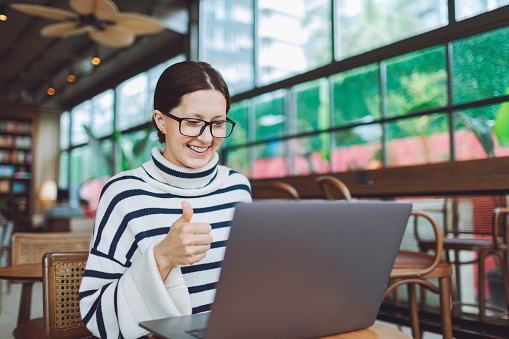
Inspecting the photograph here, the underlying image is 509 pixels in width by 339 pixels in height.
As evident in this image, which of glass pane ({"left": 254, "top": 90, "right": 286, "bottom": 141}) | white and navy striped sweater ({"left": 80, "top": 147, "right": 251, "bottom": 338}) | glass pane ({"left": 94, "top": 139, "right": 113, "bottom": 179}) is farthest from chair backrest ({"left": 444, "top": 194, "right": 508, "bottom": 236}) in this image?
glass pane ({"left": 94, "top": 139, "right": 113, "bottom": 179})

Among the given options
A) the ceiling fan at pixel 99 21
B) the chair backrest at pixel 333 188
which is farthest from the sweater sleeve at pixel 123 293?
the ceiling fan at pixel 99 21

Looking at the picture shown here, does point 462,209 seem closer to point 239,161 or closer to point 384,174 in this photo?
point 384,174

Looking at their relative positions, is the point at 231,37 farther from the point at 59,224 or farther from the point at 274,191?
the point at 274,191

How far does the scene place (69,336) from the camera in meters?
1.03

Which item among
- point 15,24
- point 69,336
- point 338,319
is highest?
point 15,24

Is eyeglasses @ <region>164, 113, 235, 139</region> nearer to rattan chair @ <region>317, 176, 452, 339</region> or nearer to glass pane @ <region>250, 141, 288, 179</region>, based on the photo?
rattan chair @ <region>317, 176, 452, 339</region>

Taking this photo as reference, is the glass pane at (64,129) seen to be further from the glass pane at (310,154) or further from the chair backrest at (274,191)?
the chair backrest at (274,191)

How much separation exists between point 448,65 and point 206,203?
10.0 ft

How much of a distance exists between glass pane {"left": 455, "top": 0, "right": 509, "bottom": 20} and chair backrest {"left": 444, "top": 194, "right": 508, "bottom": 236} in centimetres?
152

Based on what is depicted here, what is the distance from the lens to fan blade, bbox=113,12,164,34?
13.4 ft

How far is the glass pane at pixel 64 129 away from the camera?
35.4ft

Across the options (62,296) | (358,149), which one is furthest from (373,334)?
(358,149)

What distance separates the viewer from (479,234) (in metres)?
2.49

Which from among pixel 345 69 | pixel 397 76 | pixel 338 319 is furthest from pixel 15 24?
pixel 338 319
